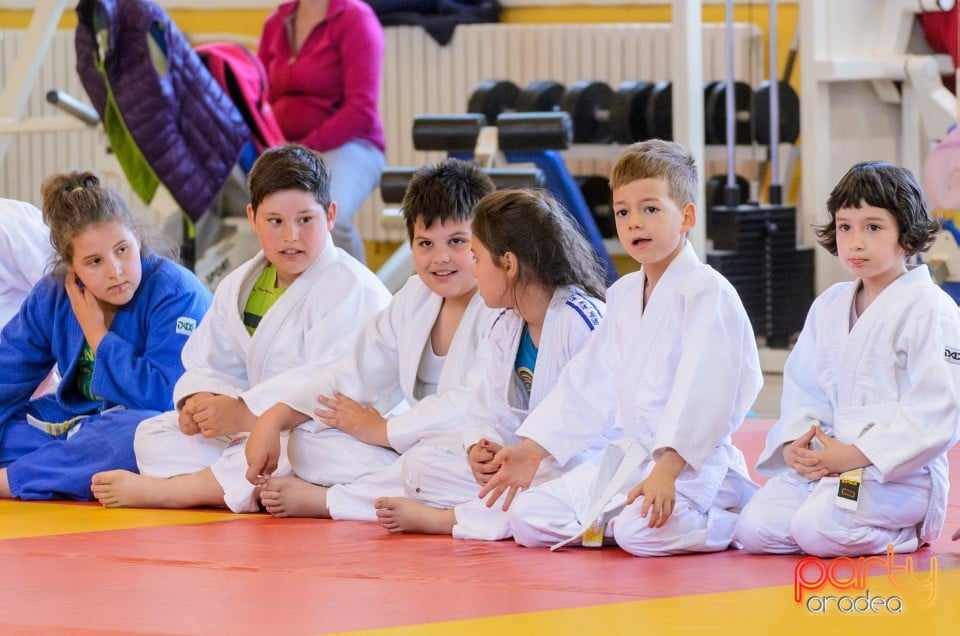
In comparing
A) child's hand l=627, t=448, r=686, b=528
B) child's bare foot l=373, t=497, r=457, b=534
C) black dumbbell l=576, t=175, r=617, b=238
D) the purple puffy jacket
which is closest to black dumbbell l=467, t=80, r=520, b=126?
black dumbbell l=576, t=175, r=617, b=238

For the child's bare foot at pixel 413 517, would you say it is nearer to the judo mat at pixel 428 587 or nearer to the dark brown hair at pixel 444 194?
the judo mat at pixel 428 587

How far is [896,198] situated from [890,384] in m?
0.34

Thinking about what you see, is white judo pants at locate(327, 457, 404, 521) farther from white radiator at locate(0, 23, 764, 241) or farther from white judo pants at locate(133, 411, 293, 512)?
white radiator at locate(0, 23, 764, 241)

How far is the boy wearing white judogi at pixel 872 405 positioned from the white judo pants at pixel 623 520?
0.22 feet

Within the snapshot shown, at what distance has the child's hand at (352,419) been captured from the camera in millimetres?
3383

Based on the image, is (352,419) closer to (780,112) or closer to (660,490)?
(660,490)

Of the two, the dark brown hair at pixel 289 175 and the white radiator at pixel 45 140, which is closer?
the dark brown hair at pixel 289 175

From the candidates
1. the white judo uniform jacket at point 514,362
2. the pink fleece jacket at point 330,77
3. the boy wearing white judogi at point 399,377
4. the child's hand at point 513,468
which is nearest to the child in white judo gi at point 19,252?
the boy wearing white judogi at point 399,377

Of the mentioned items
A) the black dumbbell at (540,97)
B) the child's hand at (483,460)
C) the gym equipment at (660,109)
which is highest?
the black dumbbell at (540,97)

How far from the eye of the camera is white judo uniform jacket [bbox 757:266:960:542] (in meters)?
2.60

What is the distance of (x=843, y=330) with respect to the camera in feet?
9.05

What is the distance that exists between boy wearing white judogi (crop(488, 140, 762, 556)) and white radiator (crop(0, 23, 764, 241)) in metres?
4.23

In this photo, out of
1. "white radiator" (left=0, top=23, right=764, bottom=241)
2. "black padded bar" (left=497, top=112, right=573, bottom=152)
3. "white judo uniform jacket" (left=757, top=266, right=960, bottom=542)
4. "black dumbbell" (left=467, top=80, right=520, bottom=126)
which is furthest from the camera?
"white radiator" (left=0, top=23, right=764, bottom=241)

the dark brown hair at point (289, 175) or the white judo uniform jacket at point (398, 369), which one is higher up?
the dark brown hair at point (289, 175)
